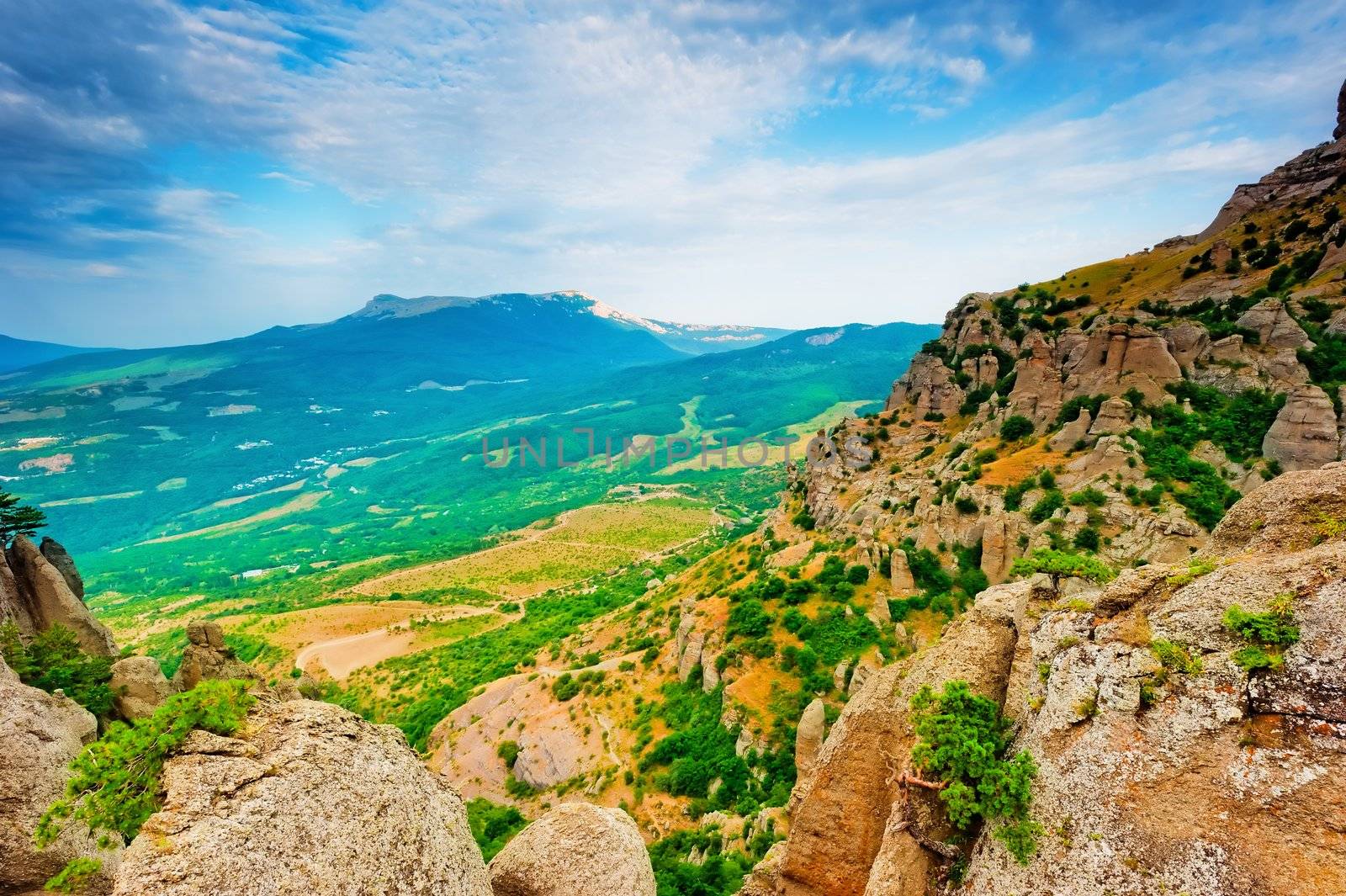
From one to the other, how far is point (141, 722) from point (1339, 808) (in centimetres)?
1713

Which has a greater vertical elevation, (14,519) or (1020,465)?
(14,519)

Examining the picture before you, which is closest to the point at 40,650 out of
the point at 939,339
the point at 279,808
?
the point at 279,808

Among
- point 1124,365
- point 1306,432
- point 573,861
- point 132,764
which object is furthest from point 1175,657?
point 1124,365

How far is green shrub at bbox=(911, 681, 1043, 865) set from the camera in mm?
9367

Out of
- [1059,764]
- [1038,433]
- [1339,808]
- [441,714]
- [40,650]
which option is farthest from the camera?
[441,714]

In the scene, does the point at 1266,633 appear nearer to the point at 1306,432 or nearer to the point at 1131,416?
the point at 1306,432

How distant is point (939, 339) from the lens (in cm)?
7306

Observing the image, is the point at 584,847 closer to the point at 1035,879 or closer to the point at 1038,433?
the point at 1035,879

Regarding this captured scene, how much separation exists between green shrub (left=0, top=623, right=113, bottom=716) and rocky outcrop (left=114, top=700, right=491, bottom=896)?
1938cm

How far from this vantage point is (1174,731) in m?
Answer: 8.48

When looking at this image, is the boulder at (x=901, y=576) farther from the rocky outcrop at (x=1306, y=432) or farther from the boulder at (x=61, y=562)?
the boulder at (x=61, y=562)

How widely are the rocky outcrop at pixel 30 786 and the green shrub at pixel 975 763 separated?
59.0ft

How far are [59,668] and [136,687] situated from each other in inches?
110

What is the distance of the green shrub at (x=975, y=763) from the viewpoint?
9367 mm
